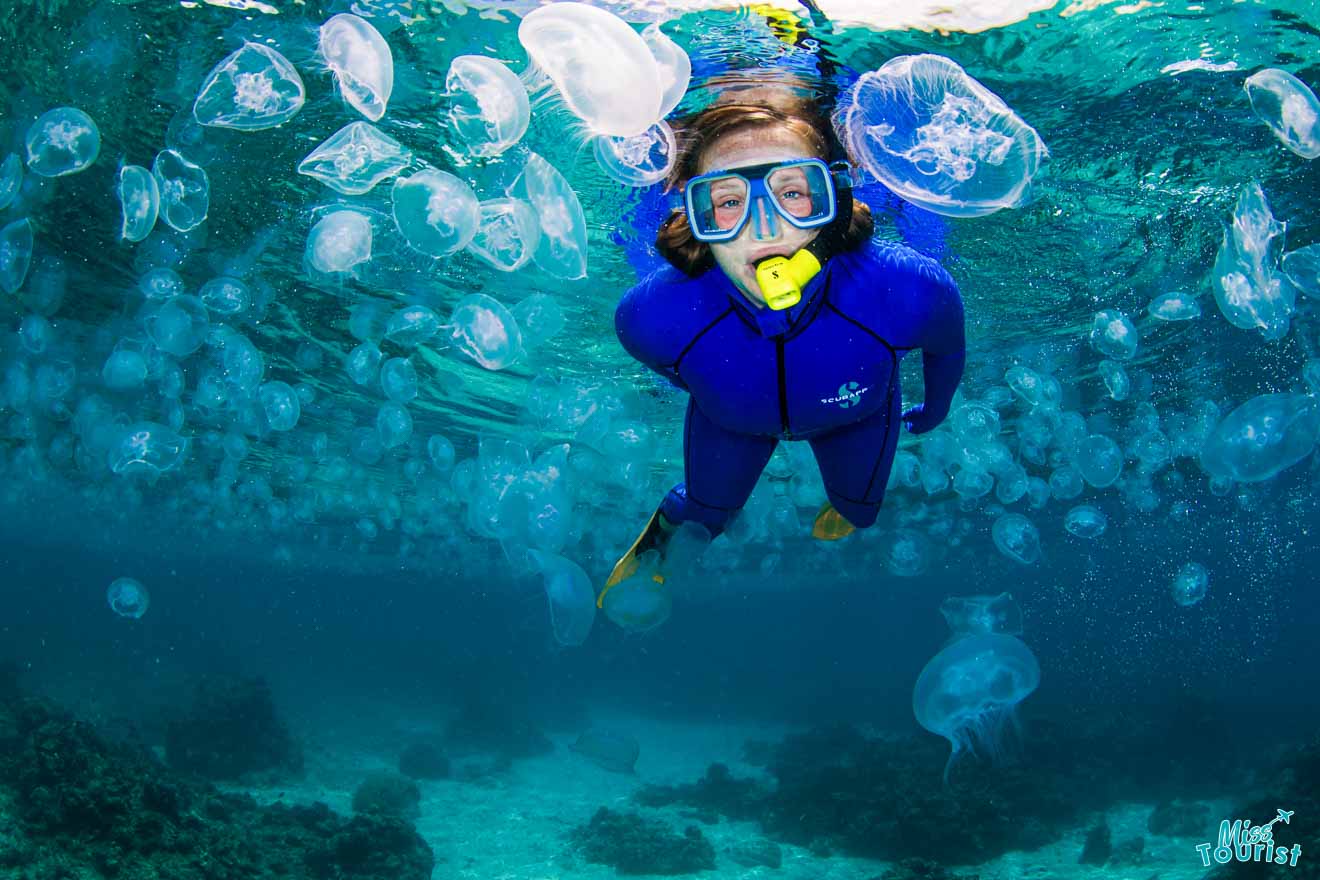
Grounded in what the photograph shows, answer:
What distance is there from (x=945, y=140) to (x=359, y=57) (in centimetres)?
424

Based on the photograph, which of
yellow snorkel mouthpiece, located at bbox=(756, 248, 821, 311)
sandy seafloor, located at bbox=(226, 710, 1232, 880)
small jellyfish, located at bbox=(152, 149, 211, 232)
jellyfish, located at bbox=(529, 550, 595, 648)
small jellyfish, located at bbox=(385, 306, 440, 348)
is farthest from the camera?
sandy seafloor, located at bbox=(226, 710, 1232, 880)

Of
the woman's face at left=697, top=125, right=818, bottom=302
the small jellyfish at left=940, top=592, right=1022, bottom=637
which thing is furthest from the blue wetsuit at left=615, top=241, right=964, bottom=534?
the small jellyfish at left=940, top=592, right=1022, bottom=637

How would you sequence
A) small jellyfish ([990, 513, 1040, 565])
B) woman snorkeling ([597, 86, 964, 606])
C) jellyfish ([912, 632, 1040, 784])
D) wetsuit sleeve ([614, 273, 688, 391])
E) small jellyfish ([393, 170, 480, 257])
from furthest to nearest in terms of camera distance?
small jellyfish ([990, 513, 1040, 565])
jellyfish ([912, 632, 1040, 784])
small jellyfish ([393, 170, 480, 257])
wetsuit sleeve ([614, 273, 688, 391])
woman snorkeling ([597, 86, 964, 606])

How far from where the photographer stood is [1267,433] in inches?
377

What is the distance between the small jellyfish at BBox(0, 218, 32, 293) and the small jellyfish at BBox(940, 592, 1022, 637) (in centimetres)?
1389

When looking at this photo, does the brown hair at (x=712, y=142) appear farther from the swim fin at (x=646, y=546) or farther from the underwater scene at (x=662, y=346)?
the swim fin at (x=646, y=546)

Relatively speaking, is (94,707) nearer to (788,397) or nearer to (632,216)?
(632,216)

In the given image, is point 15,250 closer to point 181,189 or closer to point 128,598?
point 181,189

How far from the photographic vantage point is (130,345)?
534 inches

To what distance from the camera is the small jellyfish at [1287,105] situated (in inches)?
248

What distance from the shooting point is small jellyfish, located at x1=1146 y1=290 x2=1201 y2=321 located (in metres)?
10.9

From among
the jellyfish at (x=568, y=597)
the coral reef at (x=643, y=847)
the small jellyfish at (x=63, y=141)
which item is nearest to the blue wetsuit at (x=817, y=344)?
the jellyfish at (x=568, y=597)

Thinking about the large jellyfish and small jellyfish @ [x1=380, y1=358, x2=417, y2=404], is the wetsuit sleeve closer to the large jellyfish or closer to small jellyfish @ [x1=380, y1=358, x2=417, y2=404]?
the large jellyfish

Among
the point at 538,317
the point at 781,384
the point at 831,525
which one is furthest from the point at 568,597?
the point at 781,384
